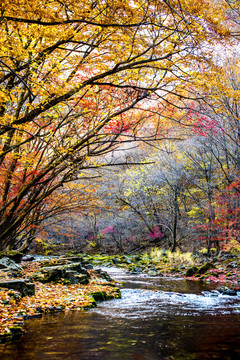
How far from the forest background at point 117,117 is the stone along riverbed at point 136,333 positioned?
2.87 metres

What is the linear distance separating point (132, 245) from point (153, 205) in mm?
4614

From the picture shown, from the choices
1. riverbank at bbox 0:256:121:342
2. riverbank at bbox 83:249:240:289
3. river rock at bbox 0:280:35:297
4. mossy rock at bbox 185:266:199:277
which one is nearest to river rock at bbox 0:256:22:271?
riverbank at bbox 0:256:121:342

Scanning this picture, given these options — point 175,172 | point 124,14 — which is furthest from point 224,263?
point 124,14

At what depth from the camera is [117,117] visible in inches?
293

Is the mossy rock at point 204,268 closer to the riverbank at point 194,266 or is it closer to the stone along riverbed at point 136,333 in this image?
the riverbank at point 194,266

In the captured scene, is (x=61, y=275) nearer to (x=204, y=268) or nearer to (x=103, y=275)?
(x=103, y=275)

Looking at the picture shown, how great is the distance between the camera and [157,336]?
175 inches

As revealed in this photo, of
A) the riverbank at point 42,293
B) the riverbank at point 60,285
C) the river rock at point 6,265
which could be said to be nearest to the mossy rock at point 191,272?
the riverbank at point 60,285

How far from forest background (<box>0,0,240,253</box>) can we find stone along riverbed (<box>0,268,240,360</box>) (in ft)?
9.40

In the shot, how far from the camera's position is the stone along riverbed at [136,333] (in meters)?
3.69

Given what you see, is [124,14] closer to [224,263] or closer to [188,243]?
[224,263]

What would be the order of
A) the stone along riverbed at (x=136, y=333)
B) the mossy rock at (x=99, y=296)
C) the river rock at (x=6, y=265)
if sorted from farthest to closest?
1. the river rock at (x=6, y=265)
2. the mossy rock at (x=99, y=296)
3. the stone along riverbed at (x=136, y=333)

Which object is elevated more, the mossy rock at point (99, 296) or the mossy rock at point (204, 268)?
the mossy rock at point (204, 268)

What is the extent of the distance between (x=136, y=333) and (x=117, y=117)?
201 inches
